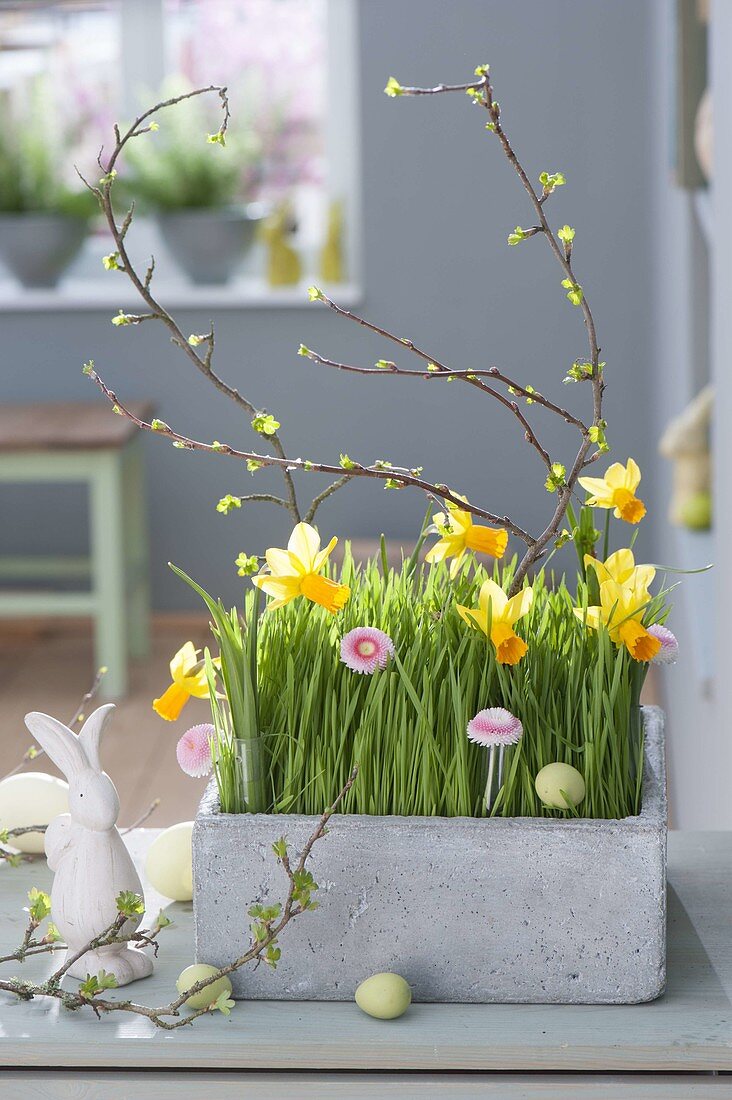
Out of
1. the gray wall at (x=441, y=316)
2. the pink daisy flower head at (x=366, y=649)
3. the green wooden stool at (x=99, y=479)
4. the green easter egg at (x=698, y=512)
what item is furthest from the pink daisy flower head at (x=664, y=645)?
the gray wall at (x=441, y=316)

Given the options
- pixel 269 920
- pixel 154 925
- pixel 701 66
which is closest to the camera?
pixel 269 920

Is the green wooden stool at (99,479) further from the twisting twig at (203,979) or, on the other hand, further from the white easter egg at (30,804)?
the twisting twig at (203,979)

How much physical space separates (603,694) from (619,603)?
0.17ft

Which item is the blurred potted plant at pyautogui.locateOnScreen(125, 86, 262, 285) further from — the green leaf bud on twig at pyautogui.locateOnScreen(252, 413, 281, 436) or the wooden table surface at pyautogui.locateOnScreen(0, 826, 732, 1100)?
the wooden table surface at pyautogui.locateOnScreen(0, 826, 732, 1100)

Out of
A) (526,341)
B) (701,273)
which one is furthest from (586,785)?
(526,341)

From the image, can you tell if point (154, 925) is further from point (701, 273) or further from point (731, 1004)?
point (701, 273)

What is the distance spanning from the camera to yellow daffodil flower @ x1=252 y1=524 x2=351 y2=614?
767 millimetres

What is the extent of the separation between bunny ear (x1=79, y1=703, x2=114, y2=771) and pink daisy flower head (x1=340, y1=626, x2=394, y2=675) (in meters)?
0.14

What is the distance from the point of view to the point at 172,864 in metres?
0.90

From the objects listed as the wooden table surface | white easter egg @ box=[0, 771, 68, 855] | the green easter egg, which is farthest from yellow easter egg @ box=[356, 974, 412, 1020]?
the green easter egg

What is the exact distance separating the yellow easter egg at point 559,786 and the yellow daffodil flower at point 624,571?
112mm

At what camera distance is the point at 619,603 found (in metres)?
0.78

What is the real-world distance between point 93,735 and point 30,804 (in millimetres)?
241

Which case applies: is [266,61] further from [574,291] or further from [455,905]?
[455,905]
